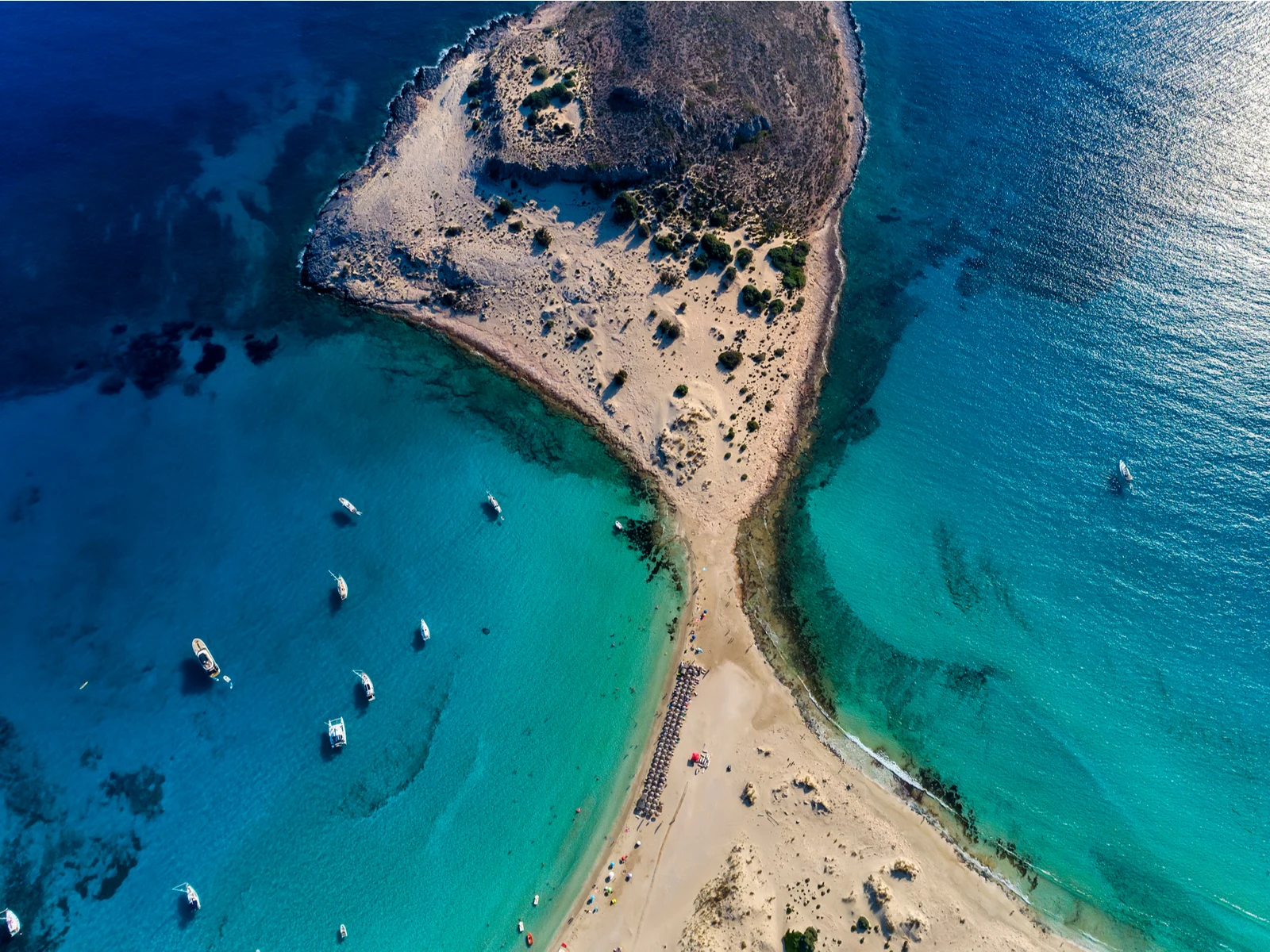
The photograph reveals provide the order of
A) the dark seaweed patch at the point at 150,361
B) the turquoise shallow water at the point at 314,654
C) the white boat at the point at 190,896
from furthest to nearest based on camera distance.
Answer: the dark seaweed patch at the point at 150,361
the turquoise shallow water at the point at 314,654
the white boat at the point at 190,896

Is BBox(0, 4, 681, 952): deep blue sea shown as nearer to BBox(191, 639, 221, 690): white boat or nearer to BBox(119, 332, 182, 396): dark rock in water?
BBox(119, 332, 182, 396): dark rock in water

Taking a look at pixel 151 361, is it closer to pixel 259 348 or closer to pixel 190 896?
pixel 259 348

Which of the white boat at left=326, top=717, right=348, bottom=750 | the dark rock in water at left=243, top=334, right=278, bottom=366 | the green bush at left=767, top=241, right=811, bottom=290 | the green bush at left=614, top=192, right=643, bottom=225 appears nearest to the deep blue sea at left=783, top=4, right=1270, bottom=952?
the green bush at left=767, top=241, right=811, bottom=290

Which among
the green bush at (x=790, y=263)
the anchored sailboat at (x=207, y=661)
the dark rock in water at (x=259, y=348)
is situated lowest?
the anchored sailboat at (x=207, y=661)

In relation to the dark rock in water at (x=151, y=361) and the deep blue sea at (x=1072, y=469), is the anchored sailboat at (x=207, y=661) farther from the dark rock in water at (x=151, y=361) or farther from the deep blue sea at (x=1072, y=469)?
the deep blue sea at (x=1072, y=469)

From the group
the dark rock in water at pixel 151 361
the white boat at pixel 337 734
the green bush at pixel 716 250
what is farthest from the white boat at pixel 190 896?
the green bush at pixel 716 250

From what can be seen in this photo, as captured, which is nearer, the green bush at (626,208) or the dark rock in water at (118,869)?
the dark rock in water at (118,869)
